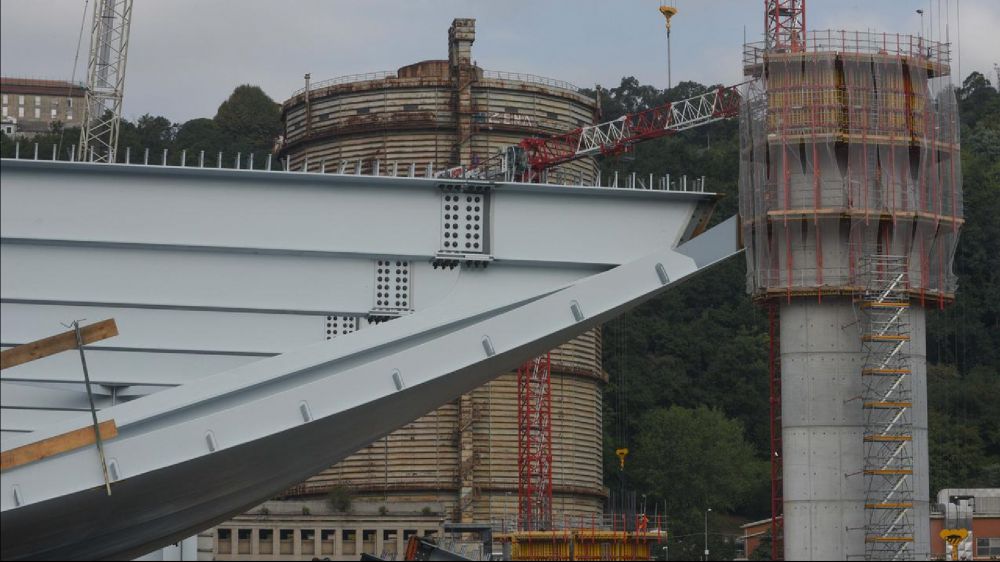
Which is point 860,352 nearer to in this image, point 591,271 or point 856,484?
point 856,484

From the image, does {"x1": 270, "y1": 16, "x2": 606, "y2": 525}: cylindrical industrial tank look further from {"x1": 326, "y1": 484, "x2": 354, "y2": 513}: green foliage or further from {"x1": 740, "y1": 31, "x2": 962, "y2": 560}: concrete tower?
{"x1": 740, "y1": 31, "x2": 962, "y2": 560}: concrete tower

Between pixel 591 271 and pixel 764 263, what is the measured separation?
3256cm

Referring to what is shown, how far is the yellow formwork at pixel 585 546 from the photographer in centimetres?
5916

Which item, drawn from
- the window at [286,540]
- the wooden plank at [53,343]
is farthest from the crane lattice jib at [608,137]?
the wooden plank at [53,343]

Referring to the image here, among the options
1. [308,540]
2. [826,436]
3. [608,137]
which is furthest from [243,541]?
[826,436]

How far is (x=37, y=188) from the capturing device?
106ft

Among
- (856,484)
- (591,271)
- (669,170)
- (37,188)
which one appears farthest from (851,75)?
(669,170)

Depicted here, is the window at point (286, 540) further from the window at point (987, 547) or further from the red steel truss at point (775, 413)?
the window at point (987, 547)

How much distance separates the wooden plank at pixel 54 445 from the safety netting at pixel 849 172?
37432 millimetres

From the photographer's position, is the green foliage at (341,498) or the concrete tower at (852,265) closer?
the concrete tower at (852,265)

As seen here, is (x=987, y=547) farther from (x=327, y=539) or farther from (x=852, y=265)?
(x=327, y=539)

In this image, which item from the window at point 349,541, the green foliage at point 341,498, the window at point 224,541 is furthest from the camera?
the green foliage at point 341,498

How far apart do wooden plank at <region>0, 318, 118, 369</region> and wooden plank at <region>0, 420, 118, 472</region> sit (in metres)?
1.53

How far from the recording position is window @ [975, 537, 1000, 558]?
89.9 meters
